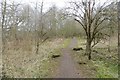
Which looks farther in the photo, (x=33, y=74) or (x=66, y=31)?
(x=66, y=31)

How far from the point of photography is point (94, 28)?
22375 mm

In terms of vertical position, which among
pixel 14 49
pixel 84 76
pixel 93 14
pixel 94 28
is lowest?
pixel 84 76

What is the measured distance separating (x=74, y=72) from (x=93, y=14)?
28.3 ft

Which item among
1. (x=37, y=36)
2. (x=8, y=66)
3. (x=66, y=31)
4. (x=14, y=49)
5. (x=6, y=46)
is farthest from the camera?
(x=66, y=31)

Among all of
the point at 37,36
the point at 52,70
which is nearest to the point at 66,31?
the point at 37,36

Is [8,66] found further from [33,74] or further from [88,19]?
[88,19]

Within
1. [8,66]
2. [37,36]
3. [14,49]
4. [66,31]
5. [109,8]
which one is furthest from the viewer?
[66,31]

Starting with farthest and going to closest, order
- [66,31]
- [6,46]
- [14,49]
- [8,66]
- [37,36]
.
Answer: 1. [66,31]
2. [37,36]
3. [14,49]
4. [6,46]
5. [8,66]

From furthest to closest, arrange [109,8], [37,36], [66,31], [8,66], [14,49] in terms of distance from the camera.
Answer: [66,31] < [37,36] < [109,8] < [14,49] < [8,66]

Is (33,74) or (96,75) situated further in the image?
(96,75)

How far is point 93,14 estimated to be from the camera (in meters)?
23.3

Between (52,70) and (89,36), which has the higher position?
(89,36)

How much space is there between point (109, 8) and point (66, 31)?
98.8 ft

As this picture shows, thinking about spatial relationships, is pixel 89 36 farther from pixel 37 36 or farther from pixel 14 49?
pixel 14 49
